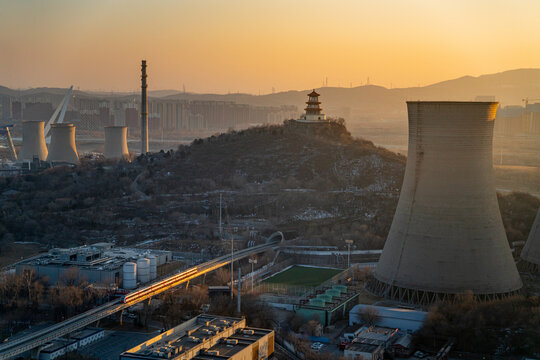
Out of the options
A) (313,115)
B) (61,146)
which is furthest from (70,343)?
(61,146)

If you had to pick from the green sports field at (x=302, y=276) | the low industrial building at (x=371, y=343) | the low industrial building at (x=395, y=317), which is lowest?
the green sports field at (x=302, y=276)

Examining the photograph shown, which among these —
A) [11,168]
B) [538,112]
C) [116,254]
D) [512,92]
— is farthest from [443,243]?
[11,168]

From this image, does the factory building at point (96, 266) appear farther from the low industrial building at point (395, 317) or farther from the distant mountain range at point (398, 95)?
the distant mountain range at point (398, 95)

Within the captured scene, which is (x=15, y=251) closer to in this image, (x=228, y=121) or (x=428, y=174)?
(x=428, y=174)

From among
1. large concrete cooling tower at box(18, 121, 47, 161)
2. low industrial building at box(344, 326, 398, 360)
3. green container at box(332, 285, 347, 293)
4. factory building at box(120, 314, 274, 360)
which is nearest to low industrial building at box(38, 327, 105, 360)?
factory building at box(120, 314, 274, 360)

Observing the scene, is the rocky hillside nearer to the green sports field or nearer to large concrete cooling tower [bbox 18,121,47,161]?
the green sports field

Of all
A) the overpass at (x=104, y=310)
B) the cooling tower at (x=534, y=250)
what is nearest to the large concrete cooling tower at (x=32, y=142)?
the overpass at (x=104, y=310)

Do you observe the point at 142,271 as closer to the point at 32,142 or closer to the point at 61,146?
the point at 61,146
